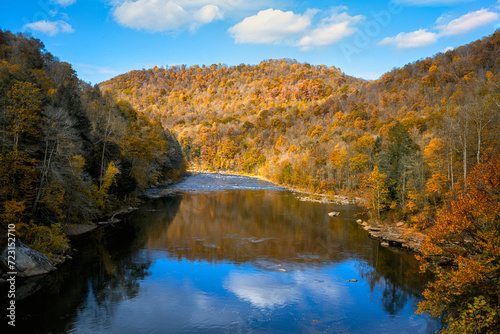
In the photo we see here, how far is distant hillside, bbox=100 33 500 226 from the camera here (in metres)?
31.9

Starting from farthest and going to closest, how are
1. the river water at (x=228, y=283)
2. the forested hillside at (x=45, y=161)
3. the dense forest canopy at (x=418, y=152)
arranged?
the forested hillside at (x=45, y=161), the river water at (x=228, y=283), the dense forest canopy at (x=418, y=152)

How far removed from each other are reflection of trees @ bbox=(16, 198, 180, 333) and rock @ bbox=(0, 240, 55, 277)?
84 cm

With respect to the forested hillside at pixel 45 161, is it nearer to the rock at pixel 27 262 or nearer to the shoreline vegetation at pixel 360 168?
the shoreline vegetation at pixel 360 168

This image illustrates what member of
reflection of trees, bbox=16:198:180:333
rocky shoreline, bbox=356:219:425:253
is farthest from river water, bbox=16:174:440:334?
rocky shoreline, bbox=356:219:425:253

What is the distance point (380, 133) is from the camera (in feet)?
258

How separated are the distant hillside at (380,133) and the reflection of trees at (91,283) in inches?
1014

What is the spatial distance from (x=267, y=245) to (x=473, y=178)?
17.3 m

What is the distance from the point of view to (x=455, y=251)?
13.8 m

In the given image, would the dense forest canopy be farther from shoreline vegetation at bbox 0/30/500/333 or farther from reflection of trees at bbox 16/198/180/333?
reflection of trees at bbox 16/198/180/333

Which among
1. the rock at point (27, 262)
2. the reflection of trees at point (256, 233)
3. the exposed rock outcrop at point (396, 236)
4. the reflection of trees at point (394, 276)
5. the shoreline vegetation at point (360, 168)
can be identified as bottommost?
the reflection of trees at point (394, 276)

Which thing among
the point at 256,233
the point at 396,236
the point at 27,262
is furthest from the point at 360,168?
the point at 27,262

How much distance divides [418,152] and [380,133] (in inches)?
1603

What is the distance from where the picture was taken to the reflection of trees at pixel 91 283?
1451cm

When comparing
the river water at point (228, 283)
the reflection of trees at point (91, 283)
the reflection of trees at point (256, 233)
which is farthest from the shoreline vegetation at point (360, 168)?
the reflection of trees at point (256, 233)
